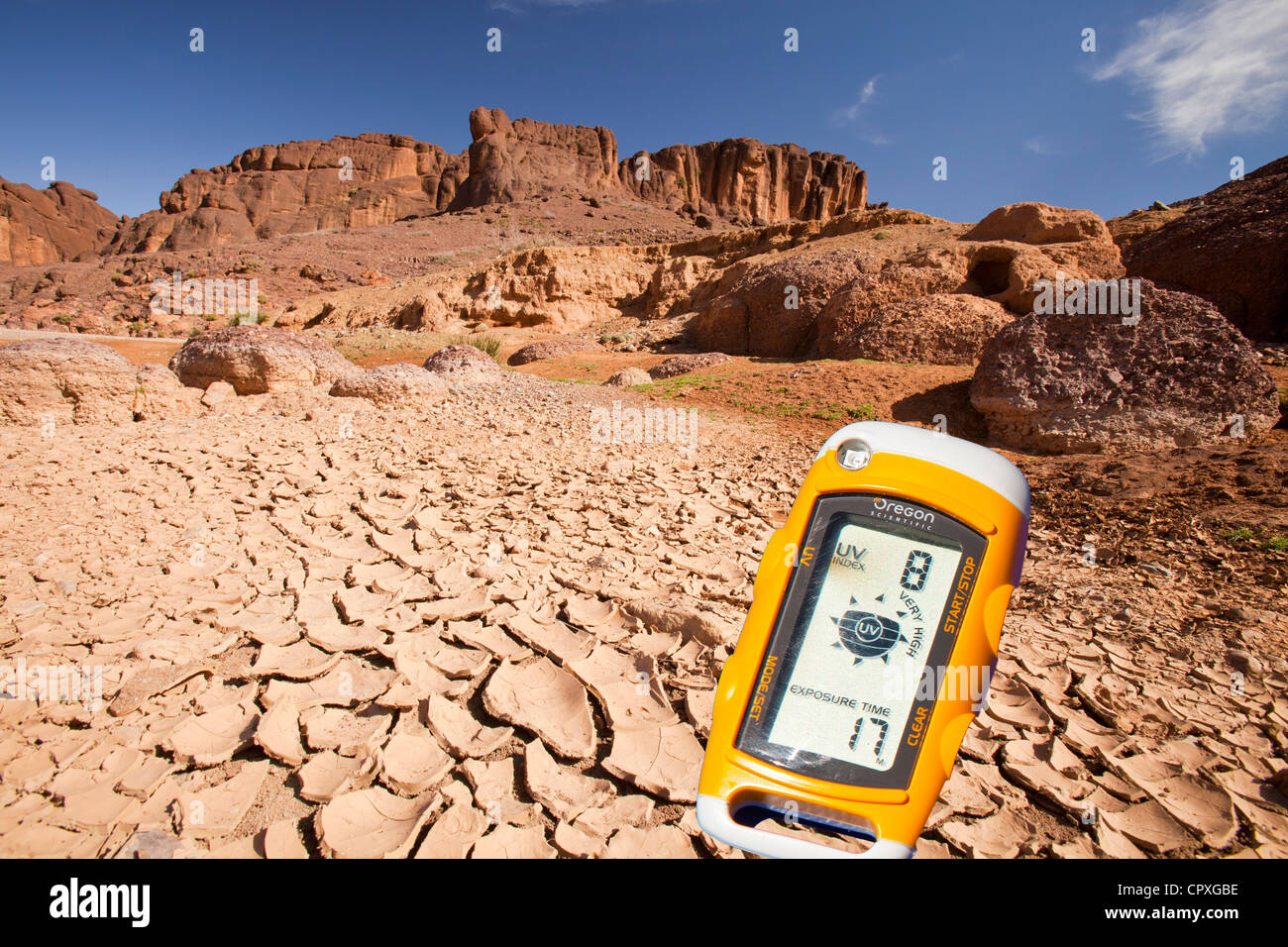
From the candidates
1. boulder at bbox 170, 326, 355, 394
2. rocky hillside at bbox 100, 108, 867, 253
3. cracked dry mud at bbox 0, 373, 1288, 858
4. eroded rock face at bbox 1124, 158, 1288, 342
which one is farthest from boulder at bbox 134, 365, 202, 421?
rocky hillside at bbox 100, 108, 867, 253

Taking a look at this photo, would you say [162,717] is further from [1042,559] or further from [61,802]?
[1042,559]

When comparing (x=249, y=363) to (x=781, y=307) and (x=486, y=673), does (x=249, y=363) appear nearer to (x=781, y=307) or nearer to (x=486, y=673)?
(x=486, y=673)

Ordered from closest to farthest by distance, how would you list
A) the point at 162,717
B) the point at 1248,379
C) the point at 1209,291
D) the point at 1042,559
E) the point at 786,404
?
1. the point at 162,717
2. the point at 1042,559
3. the point at 1248,379
4. the point at 786,404
5. the point at 1209,291

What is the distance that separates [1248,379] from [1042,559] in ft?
12.9

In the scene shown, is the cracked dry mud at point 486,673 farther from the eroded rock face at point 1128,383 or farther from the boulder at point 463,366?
the boulder at point 463,366

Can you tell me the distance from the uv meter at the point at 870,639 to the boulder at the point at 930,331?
8.29m

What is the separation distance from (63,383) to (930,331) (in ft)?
32.8

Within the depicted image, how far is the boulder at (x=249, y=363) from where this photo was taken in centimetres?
570

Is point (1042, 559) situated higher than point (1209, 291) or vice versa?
point (1209, 291)

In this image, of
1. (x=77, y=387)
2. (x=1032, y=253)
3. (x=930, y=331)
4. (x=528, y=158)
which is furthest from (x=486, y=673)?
(x=528, y=158)

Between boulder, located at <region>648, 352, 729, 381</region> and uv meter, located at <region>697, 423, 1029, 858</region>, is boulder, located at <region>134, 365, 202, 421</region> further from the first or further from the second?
boulder, located at <region>648, 352, 729, 381</region>

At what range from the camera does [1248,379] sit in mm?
5012
